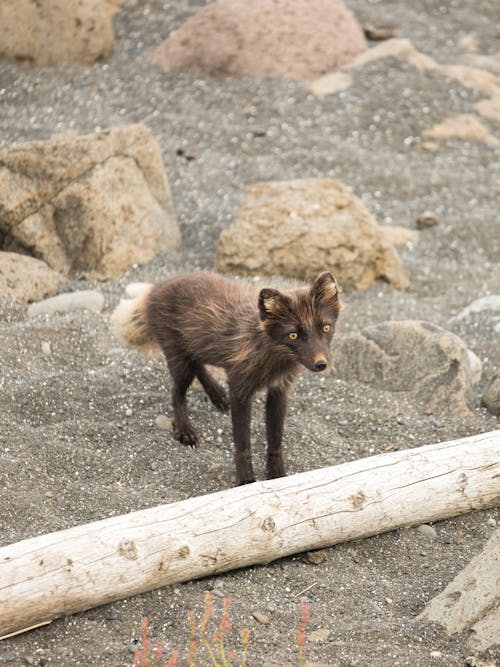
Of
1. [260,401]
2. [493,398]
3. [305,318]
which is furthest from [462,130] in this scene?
[305,318]

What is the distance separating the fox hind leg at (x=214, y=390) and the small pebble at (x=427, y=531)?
202cm

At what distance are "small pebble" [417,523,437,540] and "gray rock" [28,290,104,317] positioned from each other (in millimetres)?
3743

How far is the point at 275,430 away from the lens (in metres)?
6.25

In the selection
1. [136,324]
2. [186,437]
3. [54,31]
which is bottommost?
[186,437]

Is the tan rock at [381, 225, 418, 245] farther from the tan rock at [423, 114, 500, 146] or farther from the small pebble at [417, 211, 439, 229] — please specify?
the tan rock at [423, 114, 500, 146]

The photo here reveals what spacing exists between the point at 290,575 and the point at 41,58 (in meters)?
9.28

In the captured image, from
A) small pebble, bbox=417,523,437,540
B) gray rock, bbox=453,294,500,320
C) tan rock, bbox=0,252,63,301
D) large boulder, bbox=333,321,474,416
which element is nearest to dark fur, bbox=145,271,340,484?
small pebble, bbox=417,523,437,540

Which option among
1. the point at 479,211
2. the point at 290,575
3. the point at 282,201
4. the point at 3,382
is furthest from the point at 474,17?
the point at 290,575

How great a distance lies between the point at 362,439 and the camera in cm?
684

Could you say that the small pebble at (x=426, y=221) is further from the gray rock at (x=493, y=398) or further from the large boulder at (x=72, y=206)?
→ the gray rock at (x=493, y=398)

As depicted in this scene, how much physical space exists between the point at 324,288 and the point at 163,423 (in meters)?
1.86

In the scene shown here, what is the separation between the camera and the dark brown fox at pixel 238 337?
5699 millimetres

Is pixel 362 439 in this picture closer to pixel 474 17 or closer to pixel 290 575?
pixel 290 575

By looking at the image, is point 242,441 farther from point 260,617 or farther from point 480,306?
point 480,306
